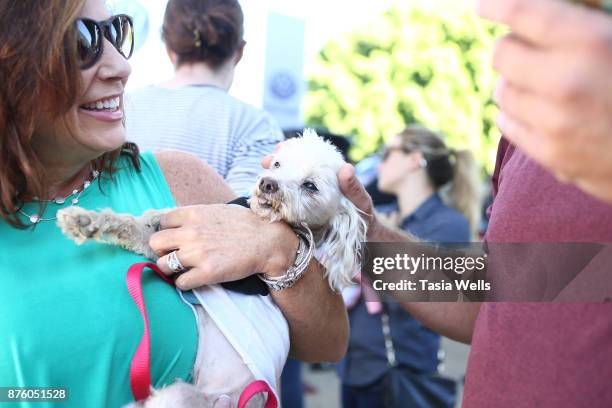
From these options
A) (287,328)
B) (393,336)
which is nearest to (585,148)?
(287,328)

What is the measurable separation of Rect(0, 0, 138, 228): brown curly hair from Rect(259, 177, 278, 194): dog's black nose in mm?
647

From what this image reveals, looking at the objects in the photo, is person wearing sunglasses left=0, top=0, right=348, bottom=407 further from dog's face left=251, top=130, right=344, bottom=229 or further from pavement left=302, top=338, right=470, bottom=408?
pavement left=302, top=338, right=470, bottom=408

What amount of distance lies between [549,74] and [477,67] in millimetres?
18341

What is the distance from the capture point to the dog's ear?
2.02m

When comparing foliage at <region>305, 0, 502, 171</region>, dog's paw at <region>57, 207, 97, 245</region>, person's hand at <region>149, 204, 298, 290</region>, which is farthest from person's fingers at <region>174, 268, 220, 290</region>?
foliage at <region>305, 0, 502, 171</region>

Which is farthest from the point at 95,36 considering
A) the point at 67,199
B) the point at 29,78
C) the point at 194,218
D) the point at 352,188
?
Result: the point at 352,188

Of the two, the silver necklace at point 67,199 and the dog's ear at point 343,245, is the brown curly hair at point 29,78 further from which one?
the dog's ear at point 343,245

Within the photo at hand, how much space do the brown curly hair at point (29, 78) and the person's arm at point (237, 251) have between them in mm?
401

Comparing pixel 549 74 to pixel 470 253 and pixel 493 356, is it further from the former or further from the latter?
pixel 470 253

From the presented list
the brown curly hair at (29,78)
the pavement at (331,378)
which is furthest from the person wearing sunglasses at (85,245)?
the pavement at (331,378)

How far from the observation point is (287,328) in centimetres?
189

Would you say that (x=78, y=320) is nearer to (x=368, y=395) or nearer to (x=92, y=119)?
(x=92, y=119)

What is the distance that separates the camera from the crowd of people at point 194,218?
69 cm

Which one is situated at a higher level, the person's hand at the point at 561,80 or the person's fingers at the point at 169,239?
the person's hand at the point at 561,80
